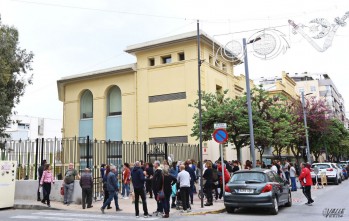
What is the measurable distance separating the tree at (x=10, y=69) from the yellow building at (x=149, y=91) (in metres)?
9.52

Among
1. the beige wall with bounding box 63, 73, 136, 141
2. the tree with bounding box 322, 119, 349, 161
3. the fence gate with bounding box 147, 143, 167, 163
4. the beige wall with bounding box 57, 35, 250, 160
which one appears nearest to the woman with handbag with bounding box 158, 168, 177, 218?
the fence gate with bounding box 147, 143, 167, 163

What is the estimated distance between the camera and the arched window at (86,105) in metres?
37.3

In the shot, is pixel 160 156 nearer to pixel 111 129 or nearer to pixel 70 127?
pixel 111 129

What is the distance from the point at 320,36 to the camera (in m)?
10.2

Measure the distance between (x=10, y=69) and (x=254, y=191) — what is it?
1920 centimetres

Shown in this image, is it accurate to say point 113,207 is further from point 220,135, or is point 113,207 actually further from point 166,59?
point 166,59

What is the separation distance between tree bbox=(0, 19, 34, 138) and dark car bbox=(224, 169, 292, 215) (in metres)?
17.0

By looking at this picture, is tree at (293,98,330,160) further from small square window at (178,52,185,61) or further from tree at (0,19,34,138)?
tree at (0,19,34,138)

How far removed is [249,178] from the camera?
40.9 ft

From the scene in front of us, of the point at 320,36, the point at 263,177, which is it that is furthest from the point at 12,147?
the point at 320,36

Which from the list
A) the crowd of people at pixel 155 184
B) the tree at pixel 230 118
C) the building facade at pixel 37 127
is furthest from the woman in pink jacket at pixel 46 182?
the building facade at pixel 37 127

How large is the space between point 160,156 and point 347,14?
14.1m

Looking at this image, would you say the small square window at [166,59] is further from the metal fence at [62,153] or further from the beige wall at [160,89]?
the metal fence at [62,153]

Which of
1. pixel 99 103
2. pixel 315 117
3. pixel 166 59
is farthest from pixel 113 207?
pixel 315 117
